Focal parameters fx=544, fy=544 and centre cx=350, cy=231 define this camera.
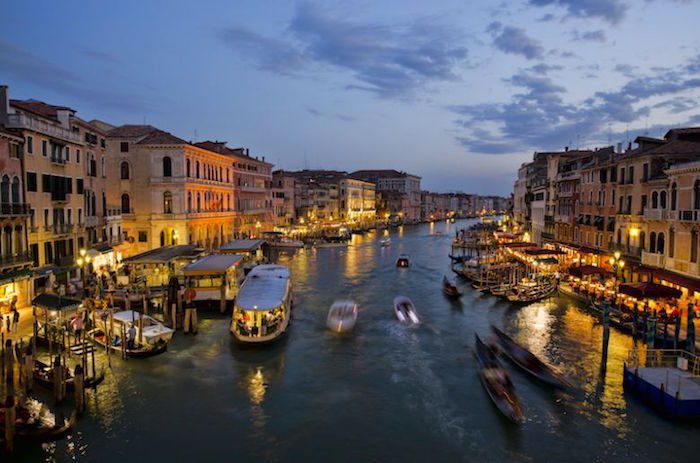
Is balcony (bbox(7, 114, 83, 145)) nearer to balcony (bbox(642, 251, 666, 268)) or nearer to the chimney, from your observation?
the chimney

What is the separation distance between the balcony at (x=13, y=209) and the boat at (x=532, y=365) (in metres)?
18.9

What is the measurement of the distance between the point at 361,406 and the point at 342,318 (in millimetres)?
8044

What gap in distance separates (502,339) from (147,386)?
11993 millimetres

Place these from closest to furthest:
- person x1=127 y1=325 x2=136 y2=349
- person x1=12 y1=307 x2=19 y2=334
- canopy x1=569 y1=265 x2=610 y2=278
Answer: person x1=127 y1=325 x2=136 y2=349
person x1=12 y1=307 x2=19 y2=334
canopy x1=569 y1=265 x2=610 y2=278

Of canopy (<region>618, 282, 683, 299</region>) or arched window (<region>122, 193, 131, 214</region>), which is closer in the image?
canopy (<region>618, 282, 683, 299</region>)

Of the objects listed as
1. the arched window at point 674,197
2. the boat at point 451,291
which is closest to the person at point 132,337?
the boat at point 451,291

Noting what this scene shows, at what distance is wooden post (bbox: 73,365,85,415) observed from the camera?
44.4 feet

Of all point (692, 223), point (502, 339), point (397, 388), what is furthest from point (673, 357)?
point (397, 388)

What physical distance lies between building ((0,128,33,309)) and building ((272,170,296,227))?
46.0 metres

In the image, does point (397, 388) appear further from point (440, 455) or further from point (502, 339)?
point (502, 339)

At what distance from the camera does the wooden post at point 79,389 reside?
533 inches

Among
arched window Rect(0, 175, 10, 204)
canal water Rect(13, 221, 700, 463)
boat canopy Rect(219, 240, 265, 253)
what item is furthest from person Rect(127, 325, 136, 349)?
boat canopy Rect(219, 240, 265, 253)

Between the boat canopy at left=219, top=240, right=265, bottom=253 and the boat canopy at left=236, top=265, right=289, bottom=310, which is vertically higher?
the boat canopy at left=219, top=240, right=265, bottom=253

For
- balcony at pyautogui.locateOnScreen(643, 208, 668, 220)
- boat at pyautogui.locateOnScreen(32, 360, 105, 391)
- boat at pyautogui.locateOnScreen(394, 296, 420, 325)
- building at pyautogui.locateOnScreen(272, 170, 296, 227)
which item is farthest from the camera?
building at pyautogui.locateOnScreen(272, 170, 296, 227)
